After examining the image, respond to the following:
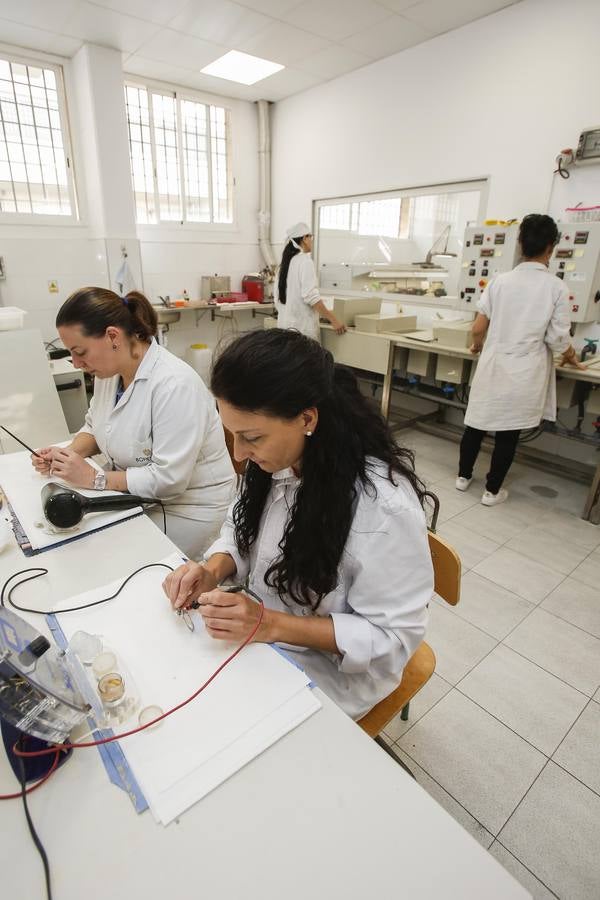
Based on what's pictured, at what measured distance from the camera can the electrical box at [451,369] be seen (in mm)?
3414

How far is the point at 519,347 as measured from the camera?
104 inches

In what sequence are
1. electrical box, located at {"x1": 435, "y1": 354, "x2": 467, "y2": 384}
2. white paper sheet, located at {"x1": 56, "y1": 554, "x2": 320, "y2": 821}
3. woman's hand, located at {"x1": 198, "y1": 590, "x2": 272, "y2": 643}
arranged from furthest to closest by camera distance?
electrical box, located at {"x1": 435, "y1": 354, "x2": 467, "y2": 384} < woman's hand, located at {"x1": 198, "y1": 590, "x2": 272, "y2": 643} < white paper sheet, located at {"x1": 56, "y1": 554, "x2": 320, "y2": 821}

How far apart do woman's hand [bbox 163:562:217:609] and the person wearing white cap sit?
3.13 meters

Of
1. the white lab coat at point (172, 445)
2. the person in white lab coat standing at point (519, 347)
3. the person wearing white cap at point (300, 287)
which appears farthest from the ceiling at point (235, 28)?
the white lab coat at point (172, 445)

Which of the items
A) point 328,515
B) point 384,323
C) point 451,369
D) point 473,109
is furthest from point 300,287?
point 328,515

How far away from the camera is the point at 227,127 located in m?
4.79

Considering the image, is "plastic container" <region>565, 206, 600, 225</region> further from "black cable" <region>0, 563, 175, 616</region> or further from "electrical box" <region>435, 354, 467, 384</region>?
"black cable" <region>0, 563, 175, 616</region>

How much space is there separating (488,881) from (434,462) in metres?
3.13

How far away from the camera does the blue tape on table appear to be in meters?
0.59

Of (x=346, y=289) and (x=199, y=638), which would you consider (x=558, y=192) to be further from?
(x=199, y=638)

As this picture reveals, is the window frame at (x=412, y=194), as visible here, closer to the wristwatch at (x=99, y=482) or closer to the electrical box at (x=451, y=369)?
the electrical box at (x=451, y=369)

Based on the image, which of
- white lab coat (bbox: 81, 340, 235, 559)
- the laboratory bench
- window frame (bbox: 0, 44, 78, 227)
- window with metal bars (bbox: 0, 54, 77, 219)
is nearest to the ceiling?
window frame (bbox: 0, 44, 78, 227)

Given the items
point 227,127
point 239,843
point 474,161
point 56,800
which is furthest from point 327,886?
point 227,127

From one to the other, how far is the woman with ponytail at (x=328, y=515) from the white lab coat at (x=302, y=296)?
121 inches
